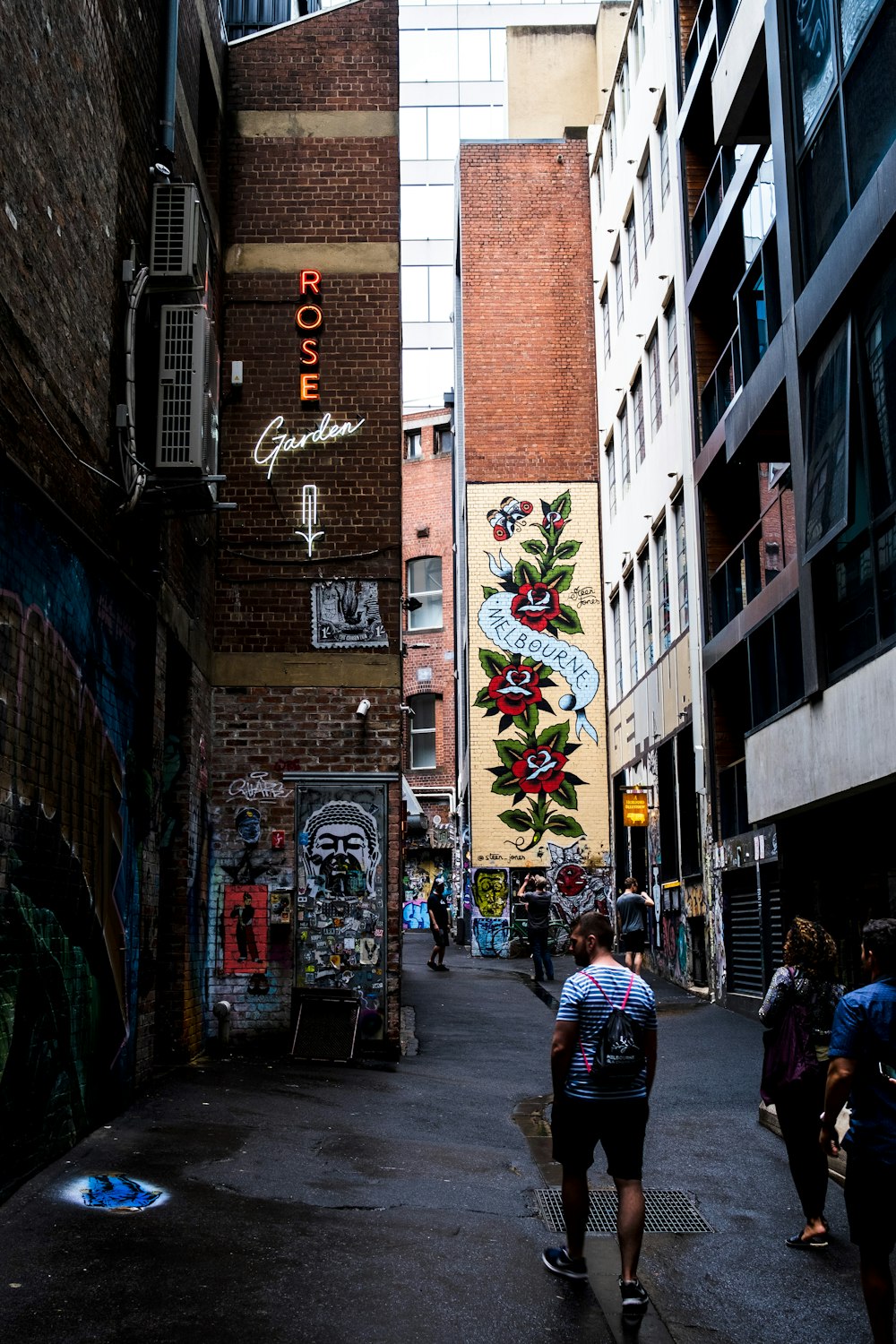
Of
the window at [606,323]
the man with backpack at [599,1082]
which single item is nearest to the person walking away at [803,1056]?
the man with backpack at [599,1082]

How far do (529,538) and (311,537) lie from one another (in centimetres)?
1691

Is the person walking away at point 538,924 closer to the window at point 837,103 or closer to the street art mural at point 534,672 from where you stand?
the street art mural at point 534,672

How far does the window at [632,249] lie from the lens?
2503cm

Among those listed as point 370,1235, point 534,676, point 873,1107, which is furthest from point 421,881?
point 873,1107

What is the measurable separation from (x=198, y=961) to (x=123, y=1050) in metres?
2.92

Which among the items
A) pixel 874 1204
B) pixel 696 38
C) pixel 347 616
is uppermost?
pixel 696 38

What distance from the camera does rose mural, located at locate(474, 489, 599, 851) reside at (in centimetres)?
2852

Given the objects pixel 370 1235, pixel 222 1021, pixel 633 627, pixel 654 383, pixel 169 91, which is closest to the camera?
pixel 370 1235

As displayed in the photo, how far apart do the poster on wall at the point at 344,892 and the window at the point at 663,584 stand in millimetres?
10272

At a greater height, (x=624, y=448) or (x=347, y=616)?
(x=624, y=448)

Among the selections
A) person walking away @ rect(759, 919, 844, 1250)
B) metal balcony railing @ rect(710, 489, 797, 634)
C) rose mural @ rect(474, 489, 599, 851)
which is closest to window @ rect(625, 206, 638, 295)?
rose mural @ rect(474, 489, 599, 851)

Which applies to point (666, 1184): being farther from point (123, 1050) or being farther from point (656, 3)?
point (656, 3)

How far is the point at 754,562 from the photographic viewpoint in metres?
16.9

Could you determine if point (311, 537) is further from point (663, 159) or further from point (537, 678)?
point (537, 678)
